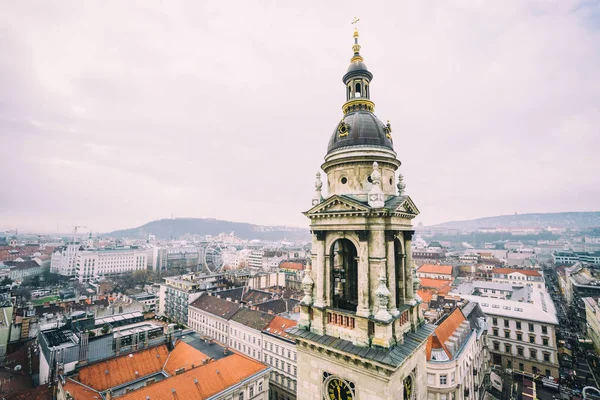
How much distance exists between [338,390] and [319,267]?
5.43 m

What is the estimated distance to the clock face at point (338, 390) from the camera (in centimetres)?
1213

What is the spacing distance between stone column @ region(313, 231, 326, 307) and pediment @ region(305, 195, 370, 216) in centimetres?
112

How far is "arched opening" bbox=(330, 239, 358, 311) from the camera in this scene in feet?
49.3

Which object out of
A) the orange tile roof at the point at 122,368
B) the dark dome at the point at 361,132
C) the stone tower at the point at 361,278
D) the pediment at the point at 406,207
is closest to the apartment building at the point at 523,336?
the stone tower at the point at 361,278

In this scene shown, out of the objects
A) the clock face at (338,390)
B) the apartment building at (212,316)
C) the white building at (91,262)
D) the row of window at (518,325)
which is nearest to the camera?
the clock face at (338,390)

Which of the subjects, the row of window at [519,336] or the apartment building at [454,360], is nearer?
the apartment building at [454,360]

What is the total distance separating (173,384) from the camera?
26.7 metres

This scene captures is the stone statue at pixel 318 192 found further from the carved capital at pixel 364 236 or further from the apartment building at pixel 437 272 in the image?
the apartment building at pixel 437 272

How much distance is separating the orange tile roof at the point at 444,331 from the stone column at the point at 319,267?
2482 centimetres

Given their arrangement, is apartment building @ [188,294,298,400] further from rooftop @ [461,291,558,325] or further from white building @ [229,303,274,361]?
rooftop @ [461,291,558,325]

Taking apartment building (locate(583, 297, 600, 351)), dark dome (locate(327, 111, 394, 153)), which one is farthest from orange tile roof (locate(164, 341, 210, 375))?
apartment building (locate(583, 297, 600, 351))

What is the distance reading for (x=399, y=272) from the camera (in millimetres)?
14305

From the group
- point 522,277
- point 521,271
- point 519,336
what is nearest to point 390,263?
point 519,336

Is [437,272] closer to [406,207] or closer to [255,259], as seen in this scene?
[255,259]
